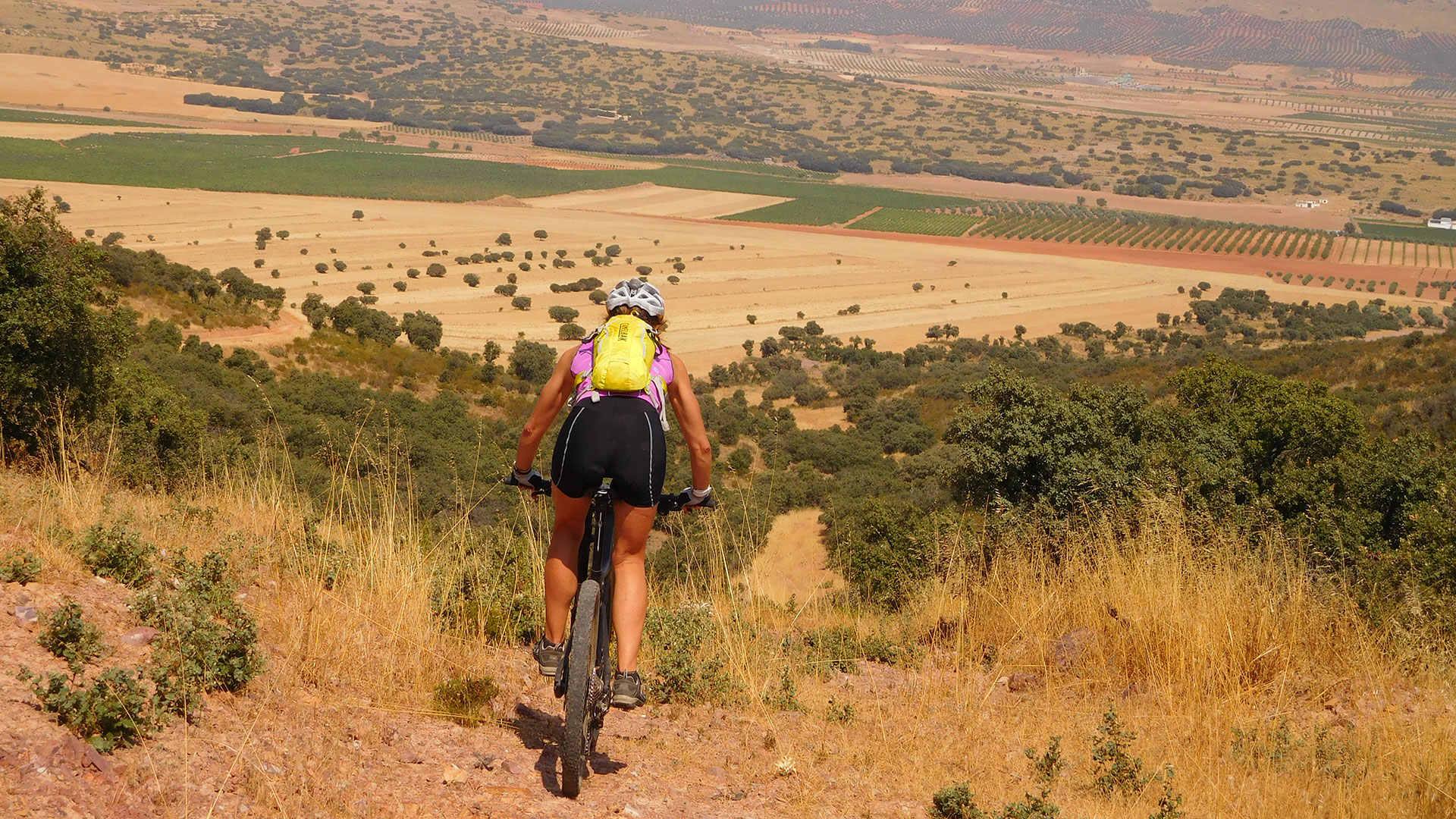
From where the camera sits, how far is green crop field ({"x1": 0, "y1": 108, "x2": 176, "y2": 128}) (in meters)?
121

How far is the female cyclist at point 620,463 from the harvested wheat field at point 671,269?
154ft

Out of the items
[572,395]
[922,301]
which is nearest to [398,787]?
[572,395]

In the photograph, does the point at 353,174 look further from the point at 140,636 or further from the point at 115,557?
the point at 140,636

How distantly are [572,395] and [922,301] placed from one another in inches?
2818

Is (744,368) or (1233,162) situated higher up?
A: (1233,162)

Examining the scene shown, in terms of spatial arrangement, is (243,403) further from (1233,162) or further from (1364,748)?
(1233,162)

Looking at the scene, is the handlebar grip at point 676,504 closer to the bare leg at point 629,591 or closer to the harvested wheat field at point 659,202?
the bare leg at point 629,591

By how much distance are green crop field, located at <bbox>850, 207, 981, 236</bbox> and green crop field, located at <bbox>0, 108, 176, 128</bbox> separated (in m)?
84.7

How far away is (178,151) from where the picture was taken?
115m

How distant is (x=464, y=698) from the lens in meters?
5.35

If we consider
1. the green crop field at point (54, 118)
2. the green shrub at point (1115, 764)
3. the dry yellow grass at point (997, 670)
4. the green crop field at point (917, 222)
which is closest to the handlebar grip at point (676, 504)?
the dry yellow grass at point (997, 670)

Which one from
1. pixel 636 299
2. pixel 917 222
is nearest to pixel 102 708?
pixel 636 299

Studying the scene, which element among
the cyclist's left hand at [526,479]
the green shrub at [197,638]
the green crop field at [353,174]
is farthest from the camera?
the green crop field at [353,174]

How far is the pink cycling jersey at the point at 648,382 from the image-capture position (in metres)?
4.87
